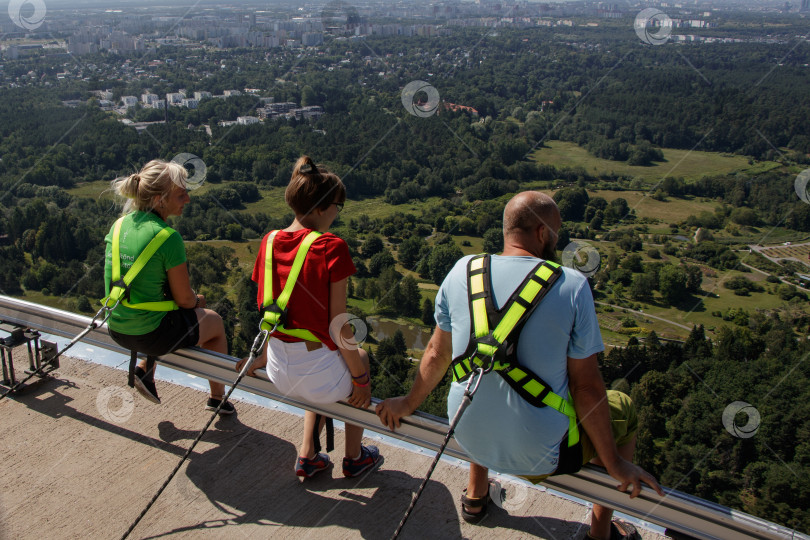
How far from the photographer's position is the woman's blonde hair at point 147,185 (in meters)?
2.89

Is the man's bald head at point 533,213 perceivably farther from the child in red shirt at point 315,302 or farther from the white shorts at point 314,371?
the white shorts at point 314,371

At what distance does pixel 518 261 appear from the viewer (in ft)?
6.89

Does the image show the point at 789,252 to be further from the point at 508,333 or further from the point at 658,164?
the point at 508,333

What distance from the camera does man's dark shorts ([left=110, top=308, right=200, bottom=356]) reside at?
307 centimetres

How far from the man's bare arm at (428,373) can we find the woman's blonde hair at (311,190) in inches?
26.2

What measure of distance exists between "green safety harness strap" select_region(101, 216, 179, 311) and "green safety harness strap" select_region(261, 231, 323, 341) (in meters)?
0.56

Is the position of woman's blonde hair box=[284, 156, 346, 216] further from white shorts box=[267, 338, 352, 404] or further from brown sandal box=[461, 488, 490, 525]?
brown sandal box=[461, 488, 490, 525]

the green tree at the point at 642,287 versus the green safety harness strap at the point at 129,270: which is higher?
the green safety harness strap at the point at 129,270

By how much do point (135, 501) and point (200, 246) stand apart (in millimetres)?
34098

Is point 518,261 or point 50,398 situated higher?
point 518,261

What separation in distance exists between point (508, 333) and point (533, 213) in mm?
417

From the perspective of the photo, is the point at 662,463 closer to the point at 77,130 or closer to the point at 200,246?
the point at 200,246

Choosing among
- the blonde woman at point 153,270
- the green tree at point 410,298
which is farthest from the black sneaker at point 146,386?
the green tree at point 410,298

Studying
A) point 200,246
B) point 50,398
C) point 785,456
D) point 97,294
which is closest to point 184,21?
point 200,246
